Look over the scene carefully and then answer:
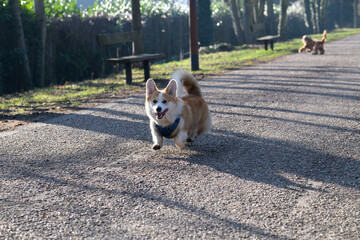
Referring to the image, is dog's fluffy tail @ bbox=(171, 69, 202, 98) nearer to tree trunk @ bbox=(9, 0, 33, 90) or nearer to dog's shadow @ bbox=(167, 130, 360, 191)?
dog's shadow @ bbox=(167, 130, 360, 191)

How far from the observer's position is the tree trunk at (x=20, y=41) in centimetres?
1236

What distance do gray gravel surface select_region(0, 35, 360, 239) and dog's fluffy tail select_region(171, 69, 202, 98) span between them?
0.64 meters

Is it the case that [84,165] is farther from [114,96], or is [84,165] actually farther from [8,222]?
[114,96]

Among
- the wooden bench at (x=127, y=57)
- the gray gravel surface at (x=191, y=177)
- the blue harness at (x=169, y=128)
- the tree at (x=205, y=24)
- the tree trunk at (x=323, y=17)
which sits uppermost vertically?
the tree trunk at (x=323, y=17)

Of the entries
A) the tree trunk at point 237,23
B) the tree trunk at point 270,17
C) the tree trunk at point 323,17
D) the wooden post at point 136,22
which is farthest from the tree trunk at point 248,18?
the tree trunk at point 323,17

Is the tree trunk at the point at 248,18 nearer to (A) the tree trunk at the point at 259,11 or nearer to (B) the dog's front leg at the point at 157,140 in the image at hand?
(A) the tree trunk at the point at 259,11

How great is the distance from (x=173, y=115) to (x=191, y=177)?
34.1 inches

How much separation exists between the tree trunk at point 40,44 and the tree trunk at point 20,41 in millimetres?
579

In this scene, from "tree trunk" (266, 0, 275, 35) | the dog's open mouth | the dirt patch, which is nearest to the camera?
the dog's open mouth

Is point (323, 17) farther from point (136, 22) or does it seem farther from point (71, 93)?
point (71, 93)

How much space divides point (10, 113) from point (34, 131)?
1.87 m

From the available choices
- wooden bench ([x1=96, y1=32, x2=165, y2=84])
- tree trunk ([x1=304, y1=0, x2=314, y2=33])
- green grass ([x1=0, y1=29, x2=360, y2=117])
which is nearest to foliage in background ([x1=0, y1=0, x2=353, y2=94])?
green grass ([x1=0, y1=29, x2=360, y2=117])

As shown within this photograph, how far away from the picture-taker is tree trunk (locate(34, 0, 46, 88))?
13367 mm

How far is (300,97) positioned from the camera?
902 centimetres
